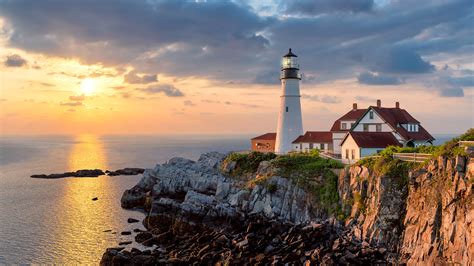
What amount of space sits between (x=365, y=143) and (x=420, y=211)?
1511 centimetres

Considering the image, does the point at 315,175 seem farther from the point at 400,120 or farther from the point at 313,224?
the point at 400,120

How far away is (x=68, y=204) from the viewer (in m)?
49.0

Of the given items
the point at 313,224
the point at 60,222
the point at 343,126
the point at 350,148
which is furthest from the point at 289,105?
the point at 60,222

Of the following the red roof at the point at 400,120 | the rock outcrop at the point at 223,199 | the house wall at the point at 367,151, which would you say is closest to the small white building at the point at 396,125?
the red roof at the point at 400,120

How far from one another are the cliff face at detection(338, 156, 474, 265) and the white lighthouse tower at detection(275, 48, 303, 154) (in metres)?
21.1

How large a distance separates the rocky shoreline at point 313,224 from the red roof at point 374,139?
775 cm

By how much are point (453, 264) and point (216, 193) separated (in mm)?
20815

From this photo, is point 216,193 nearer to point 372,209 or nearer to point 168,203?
point 168,203

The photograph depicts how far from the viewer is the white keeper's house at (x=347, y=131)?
4069cm

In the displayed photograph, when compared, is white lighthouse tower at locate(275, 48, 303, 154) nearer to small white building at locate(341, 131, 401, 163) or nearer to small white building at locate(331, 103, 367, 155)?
small white building at locate(331, 103, 367, 155)

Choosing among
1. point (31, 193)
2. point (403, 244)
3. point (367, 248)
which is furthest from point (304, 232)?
point (31, 193)

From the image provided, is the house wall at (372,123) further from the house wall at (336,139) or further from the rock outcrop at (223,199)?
the rock outcrop at (223,199)

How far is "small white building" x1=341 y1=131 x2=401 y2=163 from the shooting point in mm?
39500

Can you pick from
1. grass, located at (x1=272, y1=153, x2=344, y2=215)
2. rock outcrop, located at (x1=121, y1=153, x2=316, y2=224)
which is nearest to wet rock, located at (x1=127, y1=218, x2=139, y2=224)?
rock outcrop, located at (x1=121, y1=153, x2=316, y2=224)
